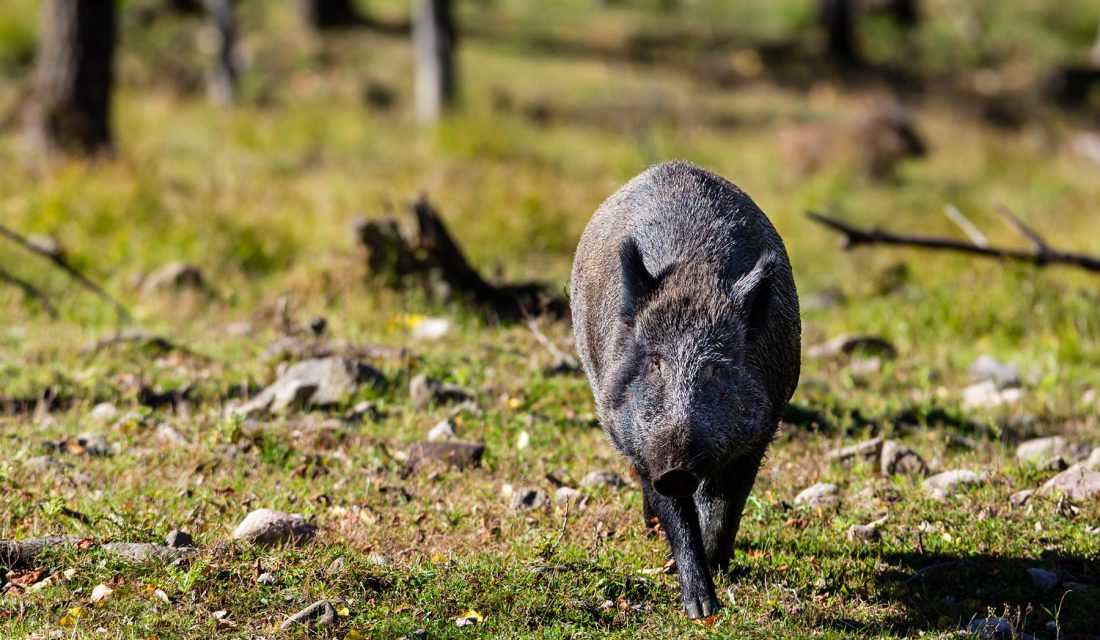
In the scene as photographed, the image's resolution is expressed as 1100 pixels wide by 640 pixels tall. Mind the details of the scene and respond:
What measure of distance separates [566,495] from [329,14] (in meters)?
17.4

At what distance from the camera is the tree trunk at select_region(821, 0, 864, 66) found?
2234 centimetres

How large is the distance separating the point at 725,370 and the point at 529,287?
4.18m

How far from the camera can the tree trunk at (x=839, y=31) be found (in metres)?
22.3

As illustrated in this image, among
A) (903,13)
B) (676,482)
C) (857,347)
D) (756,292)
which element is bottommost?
(903,13)

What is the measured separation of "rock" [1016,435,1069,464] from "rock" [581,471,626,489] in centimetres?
201

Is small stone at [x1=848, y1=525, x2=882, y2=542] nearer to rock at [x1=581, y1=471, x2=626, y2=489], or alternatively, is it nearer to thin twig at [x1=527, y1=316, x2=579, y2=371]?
rock at [x1=581, y1=471, x2=626, y2=489]

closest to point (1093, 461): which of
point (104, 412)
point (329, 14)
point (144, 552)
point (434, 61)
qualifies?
point (144, 552)

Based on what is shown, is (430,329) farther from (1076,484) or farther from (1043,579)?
(1043,579)

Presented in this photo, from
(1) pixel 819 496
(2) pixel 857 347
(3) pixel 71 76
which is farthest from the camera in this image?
(3) pixel 71 76

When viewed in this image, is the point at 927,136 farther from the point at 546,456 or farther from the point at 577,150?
the point at 546,456

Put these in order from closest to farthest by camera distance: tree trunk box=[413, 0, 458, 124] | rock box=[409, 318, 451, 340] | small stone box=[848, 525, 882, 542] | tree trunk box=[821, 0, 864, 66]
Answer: small stone box=[848, 525, 882, 542], rock box=[409, 318, 451, 340], tree trunk box=[413, 0, 458, 124], tree trunk box=[821, 0, 864, 66]

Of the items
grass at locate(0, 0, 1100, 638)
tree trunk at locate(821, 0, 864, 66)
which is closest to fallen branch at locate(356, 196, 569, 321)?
grass at locate(0, 0, 1100, 638)

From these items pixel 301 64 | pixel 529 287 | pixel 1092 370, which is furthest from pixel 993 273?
pixel 301 64

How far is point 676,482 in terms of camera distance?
3918 millimetres
